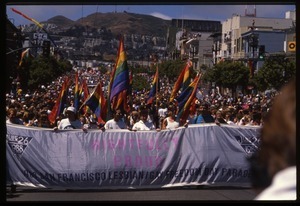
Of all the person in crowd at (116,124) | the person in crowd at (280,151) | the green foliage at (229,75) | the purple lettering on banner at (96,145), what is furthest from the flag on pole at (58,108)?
the green foliage at (229,75)

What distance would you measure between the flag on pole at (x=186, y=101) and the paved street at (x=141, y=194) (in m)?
2.84

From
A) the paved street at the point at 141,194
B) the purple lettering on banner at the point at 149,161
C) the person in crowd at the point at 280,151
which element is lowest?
the paved street at the point at 141,194

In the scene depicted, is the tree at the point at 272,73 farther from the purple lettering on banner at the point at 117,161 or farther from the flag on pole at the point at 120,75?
the purple lettering on banner at the point at 117,161

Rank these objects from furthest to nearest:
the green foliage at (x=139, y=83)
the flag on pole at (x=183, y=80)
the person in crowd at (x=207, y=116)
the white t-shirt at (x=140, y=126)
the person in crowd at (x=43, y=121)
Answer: the green foliage at (x=139, y=83)
the flag on pole at (x=183, y=80)
the person in crowd at (x=207, y=116)
the person in crowd at (x=43, y=121)
the white t-shirt at (x=140, y=126)

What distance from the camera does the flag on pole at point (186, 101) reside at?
44.2 ft

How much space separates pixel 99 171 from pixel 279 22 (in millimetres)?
66051

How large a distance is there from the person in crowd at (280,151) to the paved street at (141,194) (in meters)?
8.18

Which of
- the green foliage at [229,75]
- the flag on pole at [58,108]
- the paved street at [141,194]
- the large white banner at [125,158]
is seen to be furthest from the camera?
the green foliage at [229,75]

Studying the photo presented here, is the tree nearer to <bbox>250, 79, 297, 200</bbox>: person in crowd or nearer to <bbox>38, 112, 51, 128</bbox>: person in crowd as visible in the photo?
<bbox>38, 112, 51, 128</bbox>: person in crowd

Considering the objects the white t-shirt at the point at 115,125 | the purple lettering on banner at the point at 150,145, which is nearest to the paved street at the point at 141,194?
the purple lettering on banner at the point at 150,145

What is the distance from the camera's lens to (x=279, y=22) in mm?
74188

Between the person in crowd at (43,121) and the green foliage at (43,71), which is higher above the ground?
the person in crowd at (43,121)

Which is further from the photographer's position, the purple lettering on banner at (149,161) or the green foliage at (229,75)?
the green foliage at (229,75)
